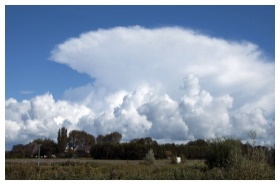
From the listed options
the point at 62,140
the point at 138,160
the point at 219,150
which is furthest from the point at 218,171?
the point at 62,140

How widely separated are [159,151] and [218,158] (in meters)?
23.6

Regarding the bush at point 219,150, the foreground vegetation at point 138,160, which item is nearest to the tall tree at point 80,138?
the foreground vegetation at point 138,160

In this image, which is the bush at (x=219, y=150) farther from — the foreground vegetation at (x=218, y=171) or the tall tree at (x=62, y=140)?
the tall tree at (x=62, y=140)

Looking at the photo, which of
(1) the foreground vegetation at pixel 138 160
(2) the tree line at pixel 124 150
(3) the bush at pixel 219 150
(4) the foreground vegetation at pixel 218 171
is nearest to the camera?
(4) the foreground vegetation at pixel 218 171

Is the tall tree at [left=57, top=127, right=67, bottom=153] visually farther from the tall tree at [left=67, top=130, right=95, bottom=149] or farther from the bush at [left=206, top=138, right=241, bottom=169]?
the bush at [left=206, top=138, right=241, bottom=169]

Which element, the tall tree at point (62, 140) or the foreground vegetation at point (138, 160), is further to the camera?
the tall tree at point (62, 140)

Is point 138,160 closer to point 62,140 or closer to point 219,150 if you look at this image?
point 62,140

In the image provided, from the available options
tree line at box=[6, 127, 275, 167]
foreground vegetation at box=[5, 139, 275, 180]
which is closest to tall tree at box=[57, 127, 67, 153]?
tree line at box=[6, 127, 275, 167]

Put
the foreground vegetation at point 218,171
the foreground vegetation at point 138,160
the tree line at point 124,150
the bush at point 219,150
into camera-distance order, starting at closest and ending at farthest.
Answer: the foreground vegetation at point 218,171, the foreground vegetation at point 138,160, the bush at point 219,150, the tree line at point 124,150

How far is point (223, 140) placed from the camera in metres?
17.9
